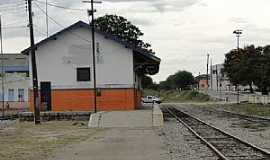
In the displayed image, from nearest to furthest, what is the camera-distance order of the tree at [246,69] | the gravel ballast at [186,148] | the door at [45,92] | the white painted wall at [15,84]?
1. the gravel ballast at [186,148]
2. the door at [45,92]
3. the tree at [246,69]
4. the white painted wall at [15,84]

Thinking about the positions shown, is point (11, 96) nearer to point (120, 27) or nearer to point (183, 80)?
point (120, 27)

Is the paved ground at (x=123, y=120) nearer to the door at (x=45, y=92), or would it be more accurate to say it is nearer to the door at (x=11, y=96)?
the door at (x=45, y=92)

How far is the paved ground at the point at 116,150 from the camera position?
17125 mm

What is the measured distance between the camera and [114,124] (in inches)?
1374

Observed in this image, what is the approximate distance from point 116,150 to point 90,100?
1146 inches

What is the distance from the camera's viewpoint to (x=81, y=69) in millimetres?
48188

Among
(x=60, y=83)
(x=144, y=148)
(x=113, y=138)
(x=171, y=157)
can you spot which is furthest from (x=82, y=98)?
(x=171, y=157)

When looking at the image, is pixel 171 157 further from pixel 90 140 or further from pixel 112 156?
pixel 90 140

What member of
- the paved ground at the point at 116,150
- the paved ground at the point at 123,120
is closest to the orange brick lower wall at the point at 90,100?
the paved ground at the point at 123,120

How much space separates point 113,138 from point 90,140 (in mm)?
1195

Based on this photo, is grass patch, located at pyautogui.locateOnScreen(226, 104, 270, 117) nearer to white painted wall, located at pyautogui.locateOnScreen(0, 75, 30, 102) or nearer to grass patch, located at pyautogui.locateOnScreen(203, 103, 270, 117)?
grass patch, located at pyautogui.locateOnScreen(203, 103, 270, 117)

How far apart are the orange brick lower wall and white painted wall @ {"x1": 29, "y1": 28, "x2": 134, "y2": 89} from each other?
0.48 m

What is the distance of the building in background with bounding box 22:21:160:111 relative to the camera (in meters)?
47.6

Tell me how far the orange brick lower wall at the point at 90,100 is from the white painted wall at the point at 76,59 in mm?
479
